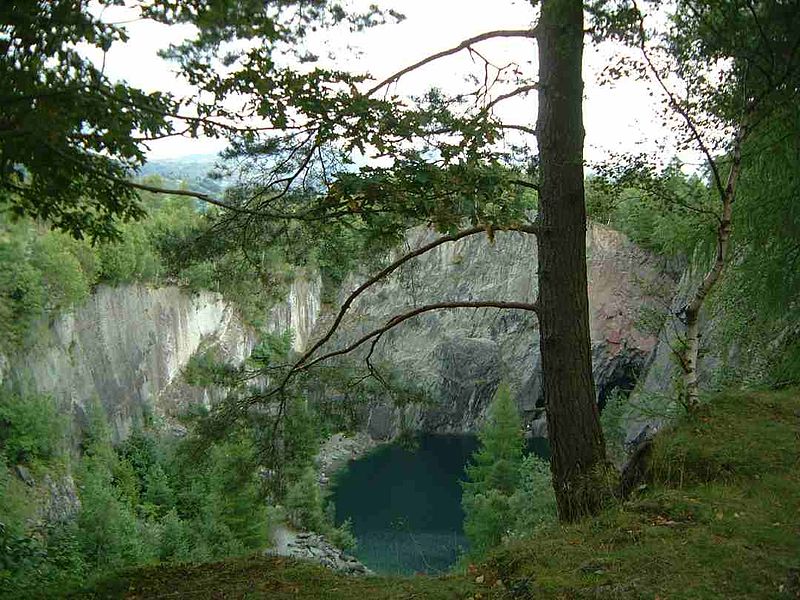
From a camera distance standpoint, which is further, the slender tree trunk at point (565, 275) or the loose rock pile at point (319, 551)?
the loose rock pile at point (319, 551)

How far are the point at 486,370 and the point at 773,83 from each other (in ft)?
91.2

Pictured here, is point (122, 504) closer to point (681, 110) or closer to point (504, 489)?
point (504, 489)

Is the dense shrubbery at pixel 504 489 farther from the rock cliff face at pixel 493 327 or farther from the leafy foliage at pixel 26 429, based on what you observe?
the leafy foliage at pixel 26 429

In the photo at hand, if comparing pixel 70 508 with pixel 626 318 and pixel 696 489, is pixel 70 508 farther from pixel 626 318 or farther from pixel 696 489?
pixel 626 318

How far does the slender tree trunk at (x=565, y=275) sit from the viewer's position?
4.09 metres

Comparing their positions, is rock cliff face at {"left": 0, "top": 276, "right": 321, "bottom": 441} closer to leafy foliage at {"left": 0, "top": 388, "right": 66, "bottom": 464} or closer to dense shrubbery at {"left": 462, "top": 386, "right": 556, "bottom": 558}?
leafy foliage at {"left": 0, "top": 388, "right": 66, "bottom": 464}

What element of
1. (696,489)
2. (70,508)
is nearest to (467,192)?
(696,489)

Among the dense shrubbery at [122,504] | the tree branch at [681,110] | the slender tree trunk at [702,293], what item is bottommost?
the dense shrubbery at [122,504]

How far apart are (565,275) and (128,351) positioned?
68.5ft

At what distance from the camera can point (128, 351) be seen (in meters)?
22.4

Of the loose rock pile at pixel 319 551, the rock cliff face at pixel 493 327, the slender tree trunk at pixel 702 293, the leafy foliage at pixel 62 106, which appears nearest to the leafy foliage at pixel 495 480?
the loose rock pile at pixel 319 551

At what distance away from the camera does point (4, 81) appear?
2461mm

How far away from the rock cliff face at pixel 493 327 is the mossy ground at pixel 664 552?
23467 millimetres

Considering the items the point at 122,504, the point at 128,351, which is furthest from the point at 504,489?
the point at 128,351
